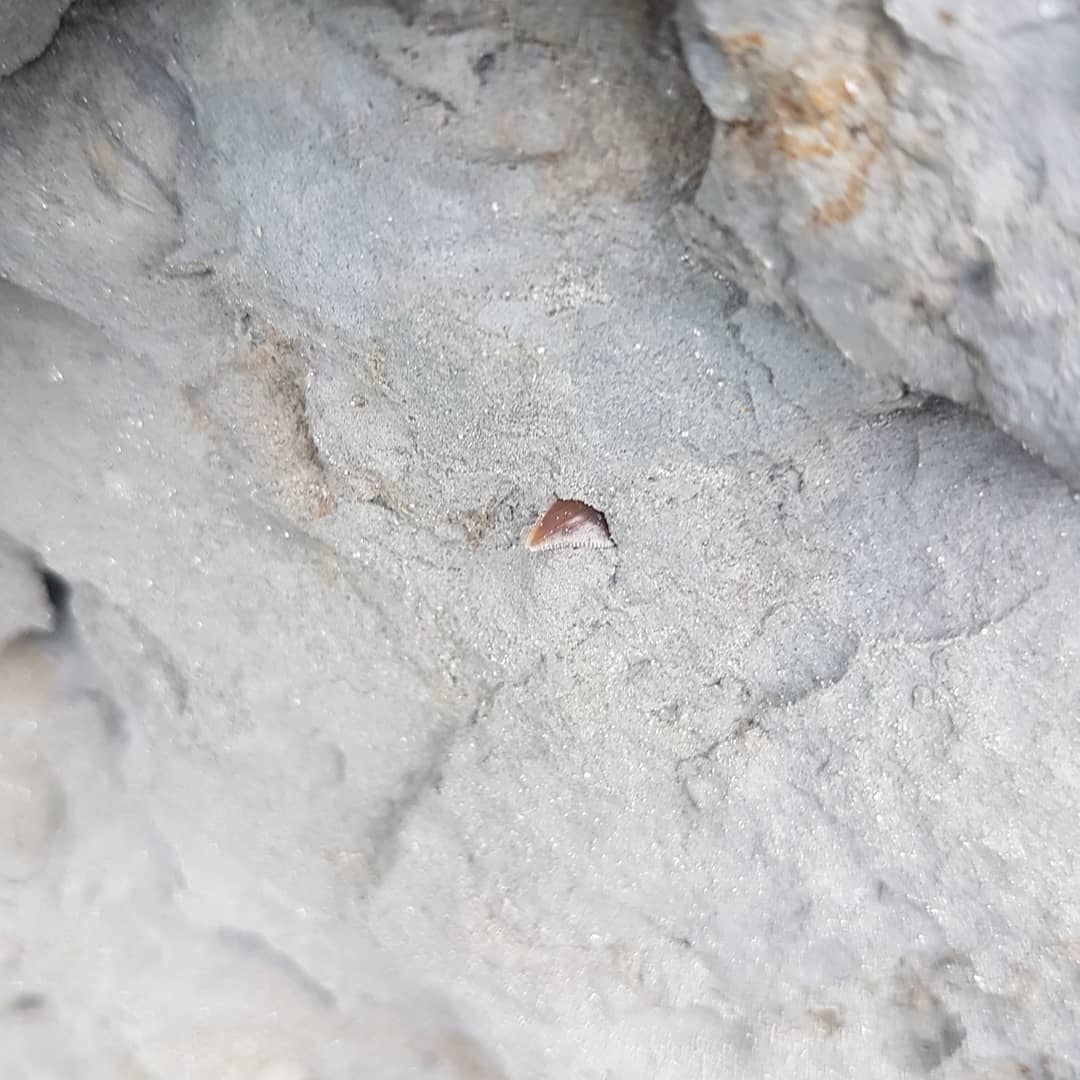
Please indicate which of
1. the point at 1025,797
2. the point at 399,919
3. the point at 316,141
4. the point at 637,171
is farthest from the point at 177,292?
the point at 1025,797

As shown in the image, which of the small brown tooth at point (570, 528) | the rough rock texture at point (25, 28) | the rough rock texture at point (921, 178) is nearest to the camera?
the rough rock texture at point (921, 178)

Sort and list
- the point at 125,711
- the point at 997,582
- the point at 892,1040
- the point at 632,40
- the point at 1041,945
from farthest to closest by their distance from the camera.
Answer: the point at 125,711 < the point at 892,1040 < the point at 1041,945 < the point at 997,582 < the point at 632,40

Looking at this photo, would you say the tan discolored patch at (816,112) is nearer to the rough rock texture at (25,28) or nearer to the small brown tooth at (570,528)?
the small brown tooth at (570,528)

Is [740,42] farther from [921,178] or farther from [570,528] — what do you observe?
[570,528]

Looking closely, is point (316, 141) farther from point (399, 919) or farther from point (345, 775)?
point (399, 919)

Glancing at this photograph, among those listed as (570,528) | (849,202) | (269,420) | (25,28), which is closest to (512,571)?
(570,528)

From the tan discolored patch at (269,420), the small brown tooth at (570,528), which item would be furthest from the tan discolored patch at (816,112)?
the tan discolored patch at (269,420)
